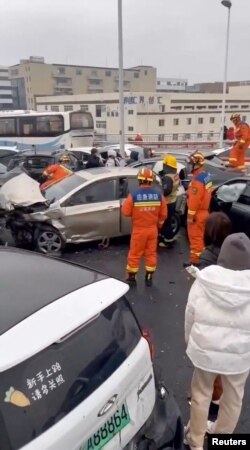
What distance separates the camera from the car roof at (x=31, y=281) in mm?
1855

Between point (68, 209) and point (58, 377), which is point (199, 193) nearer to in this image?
point (68, 209)

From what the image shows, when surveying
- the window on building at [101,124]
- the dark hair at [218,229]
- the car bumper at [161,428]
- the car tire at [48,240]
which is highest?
the window on building at [101,124]

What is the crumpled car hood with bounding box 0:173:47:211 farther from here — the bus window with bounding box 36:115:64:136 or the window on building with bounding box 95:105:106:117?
the window on building with bounding box 95:105:106:117

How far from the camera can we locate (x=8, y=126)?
77.0 feet

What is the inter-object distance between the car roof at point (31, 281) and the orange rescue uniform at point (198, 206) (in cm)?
404

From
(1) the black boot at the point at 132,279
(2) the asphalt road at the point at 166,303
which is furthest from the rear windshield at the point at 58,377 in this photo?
(1) the black boot at the point at 132,279

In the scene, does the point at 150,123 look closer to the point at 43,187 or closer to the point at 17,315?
the point at 43,187

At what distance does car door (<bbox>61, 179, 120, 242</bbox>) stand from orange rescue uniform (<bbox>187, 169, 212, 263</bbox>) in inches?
63.5

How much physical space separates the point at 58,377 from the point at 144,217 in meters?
3.82

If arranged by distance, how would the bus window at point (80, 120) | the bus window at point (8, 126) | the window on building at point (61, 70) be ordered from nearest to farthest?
the bus window at point (80, 120) < the bus window at point (8, 126) < the window on building at point (61, 70)

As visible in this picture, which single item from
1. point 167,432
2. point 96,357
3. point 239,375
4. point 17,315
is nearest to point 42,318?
point 17,315

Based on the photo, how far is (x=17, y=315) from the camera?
1808 millimetres

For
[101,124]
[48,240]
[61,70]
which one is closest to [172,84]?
[61,70]

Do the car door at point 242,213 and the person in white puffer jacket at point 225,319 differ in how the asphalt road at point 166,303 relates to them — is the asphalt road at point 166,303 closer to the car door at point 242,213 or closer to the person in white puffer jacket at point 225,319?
the person in white puffer jacket at point 225,319
